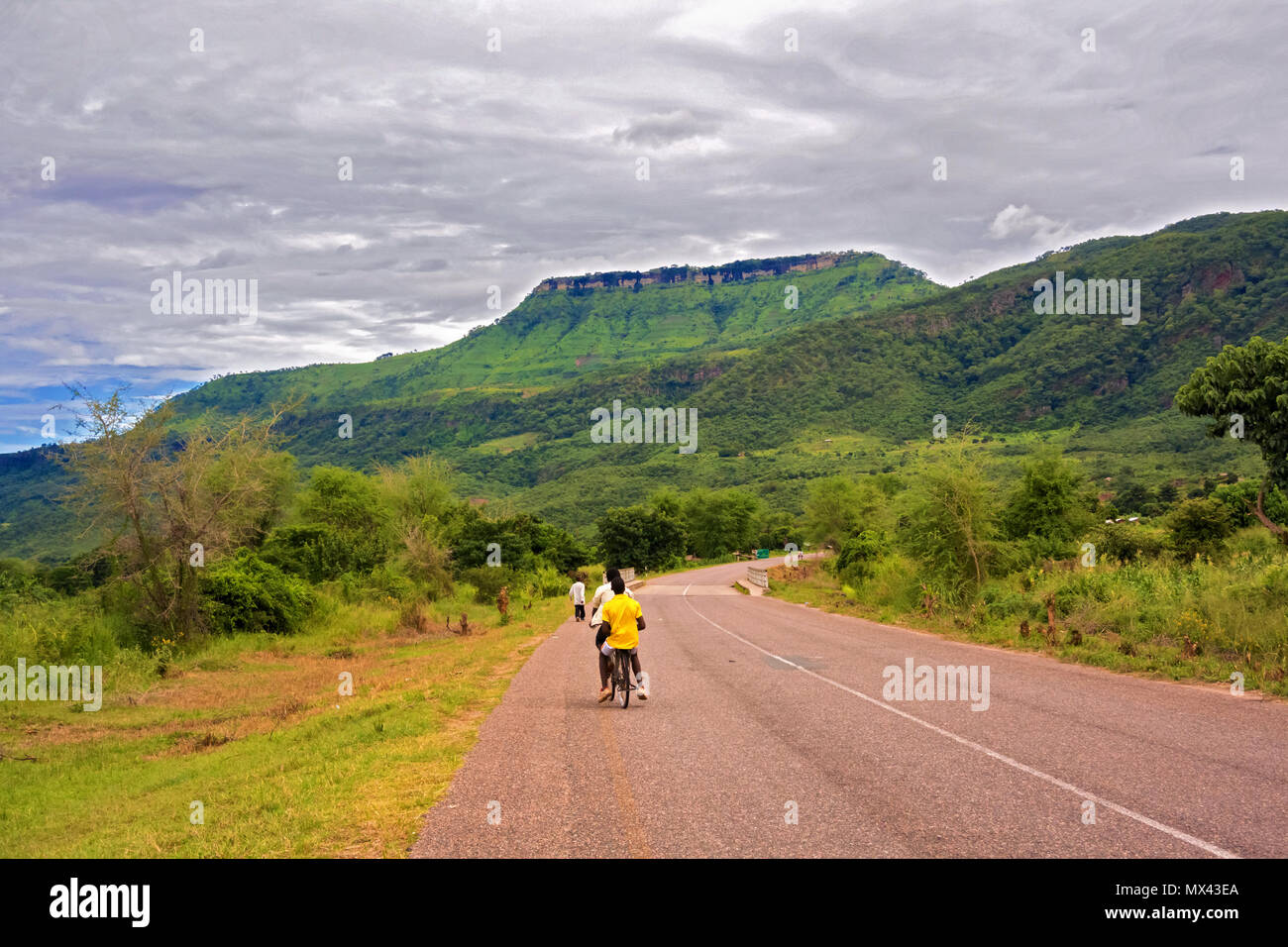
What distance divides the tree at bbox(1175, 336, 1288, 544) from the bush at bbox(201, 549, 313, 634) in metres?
26.3

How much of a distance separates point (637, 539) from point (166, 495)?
6766cm

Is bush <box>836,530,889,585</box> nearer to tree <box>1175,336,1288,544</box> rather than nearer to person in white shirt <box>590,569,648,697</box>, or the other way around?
tree <box>1175,336,1288,544</box>

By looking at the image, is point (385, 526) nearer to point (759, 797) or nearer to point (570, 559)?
point (570, 559)

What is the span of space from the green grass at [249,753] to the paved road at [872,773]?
2.36 ft

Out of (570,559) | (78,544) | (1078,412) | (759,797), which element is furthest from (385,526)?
(1078,412)

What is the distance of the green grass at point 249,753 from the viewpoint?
665 centimetres

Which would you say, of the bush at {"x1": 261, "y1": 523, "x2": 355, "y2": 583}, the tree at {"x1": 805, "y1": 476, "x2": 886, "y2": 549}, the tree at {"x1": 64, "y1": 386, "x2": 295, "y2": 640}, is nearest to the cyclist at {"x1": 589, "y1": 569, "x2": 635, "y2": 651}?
the tree at {"x1": 64, "y1": 386, "x2": 295, "y2": 640}

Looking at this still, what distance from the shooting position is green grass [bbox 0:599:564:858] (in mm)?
6648

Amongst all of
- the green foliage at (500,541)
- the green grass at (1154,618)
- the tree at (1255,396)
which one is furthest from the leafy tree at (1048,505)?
the green foliage at (500,541)

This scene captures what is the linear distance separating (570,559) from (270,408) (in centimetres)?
4186

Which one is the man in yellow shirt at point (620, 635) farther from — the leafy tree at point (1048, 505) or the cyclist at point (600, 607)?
the leafy tree at point (1048, 505)

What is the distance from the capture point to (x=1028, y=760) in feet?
25.2

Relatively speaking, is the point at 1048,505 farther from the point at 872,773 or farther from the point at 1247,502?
the point at 872,773

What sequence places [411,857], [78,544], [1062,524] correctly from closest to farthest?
[411,857] → [78,544] → [1062,524]
